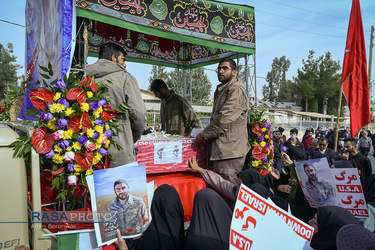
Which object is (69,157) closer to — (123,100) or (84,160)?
(84,160)

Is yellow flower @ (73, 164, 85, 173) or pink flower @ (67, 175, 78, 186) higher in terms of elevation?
yellow flower @ (73, 164, 85, 173)

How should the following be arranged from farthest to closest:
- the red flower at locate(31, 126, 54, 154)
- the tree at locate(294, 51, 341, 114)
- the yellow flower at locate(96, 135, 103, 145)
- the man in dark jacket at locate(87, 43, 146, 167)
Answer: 1. the tree at locate(294, 51, 341, 114)
2. the man in dark jacket at locate(87, 43, 146, 167)
3. the yellow flower at locate(96, 135, 103, 145)
4. the red flower at locate(31, 126, 54, 154)

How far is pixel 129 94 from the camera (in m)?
2.84

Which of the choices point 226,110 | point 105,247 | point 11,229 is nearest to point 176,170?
point 226,110

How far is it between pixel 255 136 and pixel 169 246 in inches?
99.0

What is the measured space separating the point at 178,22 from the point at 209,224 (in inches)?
101

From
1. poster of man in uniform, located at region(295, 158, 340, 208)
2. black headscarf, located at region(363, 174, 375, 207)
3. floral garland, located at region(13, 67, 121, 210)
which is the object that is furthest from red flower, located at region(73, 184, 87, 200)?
black headscarf, located at region(363, 174, 375, 207)

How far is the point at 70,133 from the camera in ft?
7.53

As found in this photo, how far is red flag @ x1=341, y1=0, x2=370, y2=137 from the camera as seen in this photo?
A: 479 cm

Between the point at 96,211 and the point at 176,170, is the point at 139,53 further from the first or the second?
the point at 96,211

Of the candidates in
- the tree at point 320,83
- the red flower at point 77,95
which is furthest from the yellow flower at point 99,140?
the tree at point 320,83

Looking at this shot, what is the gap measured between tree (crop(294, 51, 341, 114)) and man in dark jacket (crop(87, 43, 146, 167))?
160 feet

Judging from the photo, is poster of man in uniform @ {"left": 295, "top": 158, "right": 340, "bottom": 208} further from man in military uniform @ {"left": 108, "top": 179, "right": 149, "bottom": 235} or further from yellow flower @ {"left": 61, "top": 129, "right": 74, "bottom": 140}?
yellow flower @ {"left": 61, "top": 129, "right": 74, "bottom": 140}

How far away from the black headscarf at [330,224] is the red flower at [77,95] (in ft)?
7.25
